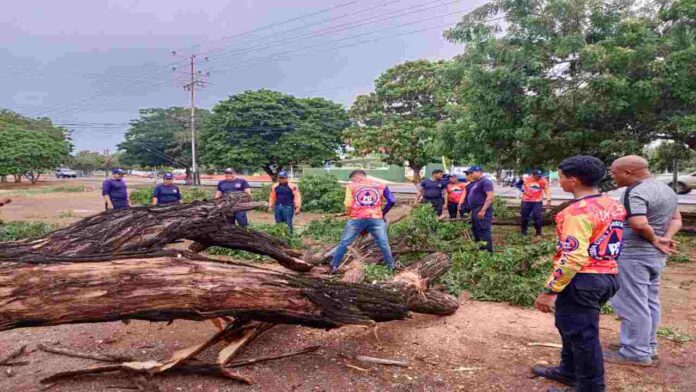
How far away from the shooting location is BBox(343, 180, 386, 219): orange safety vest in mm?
5711

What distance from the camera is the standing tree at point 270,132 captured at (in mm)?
27938

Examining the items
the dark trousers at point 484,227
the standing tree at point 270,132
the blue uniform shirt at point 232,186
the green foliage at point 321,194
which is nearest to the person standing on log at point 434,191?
the dark trousers at point 484,227

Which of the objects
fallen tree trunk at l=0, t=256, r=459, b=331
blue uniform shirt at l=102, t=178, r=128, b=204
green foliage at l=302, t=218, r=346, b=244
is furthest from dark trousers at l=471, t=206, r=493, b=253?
blue uniform shirt at l=102, t=178, r=128, b=204

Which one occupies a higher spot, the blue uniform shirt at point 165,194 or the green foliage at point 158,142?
the green foliage at point 158,142

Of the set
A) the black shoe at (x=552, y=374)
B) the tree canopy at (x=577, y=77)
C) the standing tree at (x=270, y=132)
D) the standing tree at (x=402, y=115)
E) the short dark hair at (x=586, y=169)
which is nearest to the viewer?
the short dark hair at (x=586, y=169)

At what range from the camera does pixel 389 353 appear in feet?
11.7

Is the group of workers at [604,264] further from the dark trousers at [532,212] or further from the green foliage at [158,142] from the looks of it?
the green foliage at [158,142]

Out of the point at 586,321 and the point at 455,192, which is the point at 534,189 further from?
the point at 586,321

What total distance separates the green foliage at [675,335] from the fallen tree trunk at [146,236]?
3641 mm

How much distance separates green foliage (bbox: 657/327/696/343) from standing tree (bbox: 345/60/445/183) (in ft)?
53.5

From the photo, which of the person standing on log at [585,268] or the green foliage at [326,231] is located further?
the green foliage at [326,231]

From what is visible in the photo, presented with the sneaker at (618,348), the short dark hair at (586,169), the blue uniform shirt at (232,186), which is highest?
the short dark hair at (586,169)

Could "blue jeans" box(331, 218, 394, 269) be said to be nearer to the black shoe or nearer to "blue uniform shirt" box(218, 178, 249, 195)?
the black shoe

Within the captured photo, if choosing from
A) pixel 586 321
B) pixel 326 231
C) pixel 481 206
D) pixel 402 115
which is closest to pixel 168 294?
pixel 586 321
